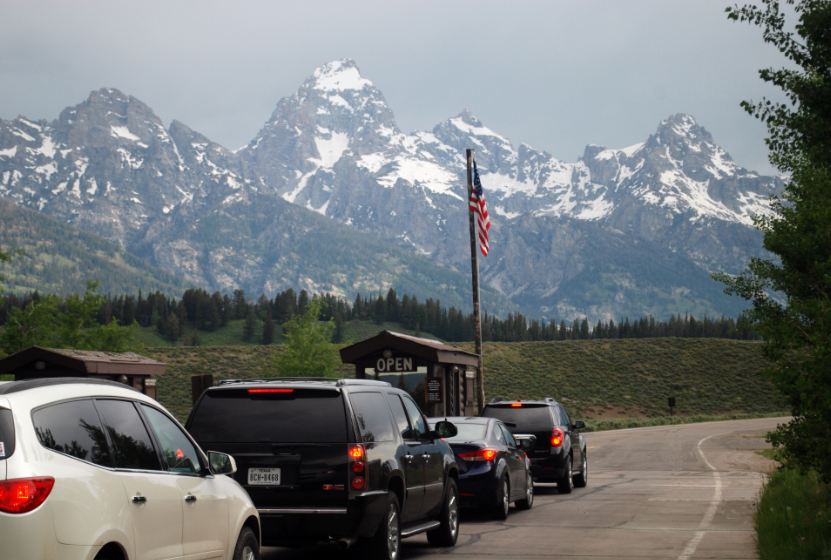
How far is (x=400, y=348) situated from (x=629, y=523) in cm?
1657

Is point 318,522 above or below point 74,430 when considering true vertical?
below

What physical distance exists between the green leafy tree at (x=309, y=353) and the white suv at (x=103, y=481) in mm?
71252

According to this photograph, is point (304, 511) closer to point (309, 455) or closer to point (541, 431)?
point (309, 455)

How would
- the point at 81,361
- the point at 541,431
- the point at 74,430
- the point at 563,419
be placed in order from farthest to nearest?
the point at 81,361, the point at 563,419, the point at 541,431, the point at 74,430

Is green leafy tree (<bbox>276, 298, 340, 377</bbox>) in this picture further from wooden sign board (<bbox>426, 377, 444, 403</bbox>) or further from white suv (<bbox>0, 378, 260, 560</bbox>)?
white suv (<bbox>0, 378, 260, 560</bbox>)

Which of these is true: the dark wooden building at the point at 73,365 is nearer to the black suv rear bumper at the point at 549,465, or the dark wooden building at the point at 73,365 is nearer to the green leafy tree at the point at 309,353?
the black suv rear bumper at the point at 549,465

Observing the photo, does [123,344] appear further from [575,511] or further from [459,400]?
[575,511]

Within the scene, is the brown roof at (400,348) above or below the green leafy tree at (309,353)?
below

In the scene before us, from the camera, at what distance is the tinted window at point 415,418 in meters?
13.4

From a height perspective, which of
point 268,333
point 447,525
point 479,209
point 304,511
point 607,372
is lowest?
point 447,525

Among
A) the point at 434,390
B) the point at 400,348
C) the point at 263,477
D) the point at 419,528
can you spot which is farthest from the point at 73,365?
the point at 263,477

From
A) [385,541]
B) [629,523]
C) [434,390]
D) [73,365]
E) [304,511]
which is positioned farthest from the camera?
[434,390]

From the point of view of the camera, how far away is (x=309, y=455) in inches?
451

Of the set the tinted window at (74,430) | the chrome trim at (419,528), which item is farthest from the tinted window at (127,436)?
the chrome trim at (419,528)
